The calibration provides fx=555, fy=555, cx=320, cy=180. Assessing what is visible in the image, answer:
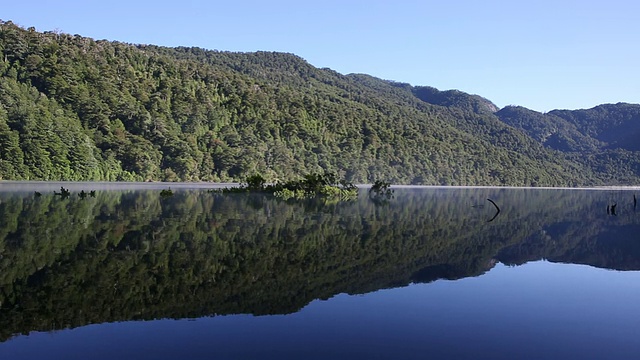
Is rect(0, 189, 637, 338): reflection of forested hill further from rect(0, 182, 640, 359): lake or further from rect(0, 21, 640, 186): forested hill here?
rect(0, 21, 640, 186): forested hill

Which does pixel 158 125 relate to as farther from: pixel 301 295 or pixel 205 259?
pixel 301 295

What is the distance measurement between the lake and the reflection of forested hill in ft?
0.24

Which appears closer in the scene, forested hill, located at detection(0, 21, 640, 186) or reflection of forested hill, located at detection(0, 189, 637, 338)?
reflection of forested hill, located at detection(0, 189, 637, 338)

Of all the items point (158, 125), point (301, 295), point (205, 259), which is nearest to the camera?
point (301, 295)

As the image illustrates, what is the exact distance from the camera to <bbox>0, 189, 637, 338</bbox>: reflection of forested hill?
13.3 metres

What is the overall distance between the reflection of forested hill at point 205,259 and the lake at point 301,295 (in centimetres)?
7

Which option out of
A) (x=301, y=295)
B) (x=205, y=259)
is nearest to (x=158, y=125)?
(x=205, y=259)

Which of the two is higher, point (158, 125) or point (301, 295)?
point (158, 125)

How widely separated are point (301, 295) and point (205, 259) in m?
5.76

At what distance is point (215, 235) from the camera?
26.3 metres

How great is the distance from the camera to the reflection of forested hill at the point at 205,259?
13.3m

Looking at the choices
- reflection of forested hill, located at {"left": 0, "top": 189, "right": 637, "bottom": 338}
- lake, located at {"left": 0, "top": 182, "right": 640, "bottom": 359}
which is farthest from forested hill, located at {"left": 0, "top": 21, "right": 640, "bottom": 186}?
lake, located at {"left": 0, "top": 182, "right": 640, "bottom": 359}

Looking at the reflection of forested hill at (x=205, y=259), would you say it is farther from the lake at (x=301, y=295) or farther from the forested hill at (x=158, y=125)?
the forested hill at (x=158, y=125)

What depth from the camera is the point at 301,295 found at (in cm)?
1498
